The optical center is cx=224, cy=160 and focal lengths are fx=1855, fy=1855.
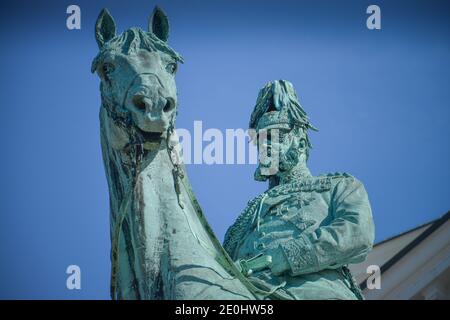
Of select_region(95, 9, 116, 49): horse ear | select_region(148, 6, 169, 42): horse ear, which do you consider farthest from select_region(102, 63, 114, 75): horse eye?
select_region(148, 6, 169, 42): horse ear

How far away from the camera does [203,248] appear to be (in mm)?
12078

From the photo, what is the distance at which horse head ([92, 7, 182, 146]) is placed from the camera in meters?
11.8

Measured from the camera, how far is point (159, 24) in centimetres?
1258

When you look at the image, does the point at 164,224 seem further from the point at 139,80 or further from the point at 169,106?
the point at 139,80

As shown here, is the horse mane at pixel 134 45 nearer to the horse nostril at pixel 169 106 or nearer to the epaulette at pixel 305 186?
the horse nostril at pixel 169 106

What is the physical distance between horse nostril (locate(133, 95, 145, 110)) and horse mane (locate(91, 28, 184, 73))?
438 mm

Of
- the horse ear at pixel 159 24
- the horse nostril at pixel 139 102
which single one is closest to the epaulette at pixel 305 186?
the horse ear at pixel 159 24

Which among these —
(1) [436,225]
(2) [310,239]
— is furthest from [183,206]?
(1) [436,225]

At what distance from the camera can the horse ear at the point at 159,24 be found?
12531 mm

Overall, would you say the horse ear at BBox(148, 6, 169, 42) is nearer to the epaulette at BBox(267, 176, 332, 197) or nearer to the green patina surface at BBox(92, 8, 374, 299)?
the green patina surface at BBox(92, 8, 374, 299)

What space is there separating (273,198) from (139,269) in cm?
236

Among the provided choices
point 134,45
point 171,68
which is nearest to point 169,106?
point 171,68
